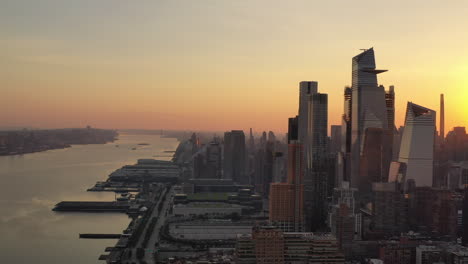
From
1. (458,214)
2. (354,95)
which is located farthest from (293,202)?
(354,95)

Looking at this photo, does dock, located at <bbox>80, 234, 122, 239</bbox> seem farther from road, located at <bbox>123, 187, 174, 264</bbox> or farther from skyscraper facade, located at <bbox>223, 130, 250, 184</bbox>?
skyscraper facade, located at <bbox>223, 130, 250, 184</bbox>

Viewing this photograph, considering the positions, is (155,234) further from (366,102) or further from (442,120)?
(442,120)

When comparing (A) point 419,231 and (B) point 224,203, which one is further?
(B) point 224,203

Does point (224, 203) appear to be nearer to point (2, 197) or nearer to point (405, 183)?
point (405, 183)

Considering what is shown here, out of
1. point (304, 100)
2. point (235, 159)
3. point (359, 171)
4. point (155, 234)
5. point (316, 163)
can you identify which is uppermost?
point (304, 100)

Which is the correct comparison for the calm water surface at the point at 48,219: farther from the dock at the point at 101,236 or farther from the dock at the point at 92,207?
the dock at the point at 92,207

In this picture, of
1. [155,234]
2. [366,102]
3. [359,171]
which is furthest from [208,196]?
[366,102]

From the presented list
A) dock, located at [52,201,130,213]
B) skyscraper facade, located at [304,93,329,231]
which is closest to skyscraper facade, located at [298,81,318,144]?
skyscraper facade, located at [304,93,329,231]

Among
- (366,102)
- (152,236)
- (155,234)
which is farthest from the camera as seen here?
(366,102)
